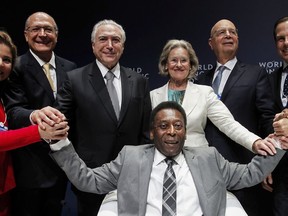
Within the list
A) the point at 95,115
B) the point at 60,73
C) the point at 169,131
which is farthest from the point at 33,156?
the point at 169,131

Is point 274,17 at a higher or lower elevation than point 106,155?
higher

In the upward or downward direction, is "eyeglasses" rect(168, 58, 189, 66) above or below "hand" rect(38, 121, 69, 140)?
above

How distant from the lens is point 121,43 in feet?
10.2

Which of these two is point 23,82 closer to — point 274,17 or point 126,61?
point 126,61

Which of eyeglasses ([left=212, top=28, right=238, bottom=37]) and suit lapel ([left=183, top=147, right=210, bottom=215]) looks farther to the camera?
eyeglasses ([left=212, top=28, right=238, bottom=37])

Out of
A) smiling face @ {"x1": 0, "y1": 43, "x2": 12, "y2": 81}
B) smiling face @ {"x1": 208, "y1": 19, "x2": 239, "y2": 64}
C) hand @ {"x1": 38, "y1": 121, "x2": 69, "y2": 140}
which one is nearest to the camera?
hand @ {"x1": 38, "y1": 121, "x2": 69, "y2": 140}

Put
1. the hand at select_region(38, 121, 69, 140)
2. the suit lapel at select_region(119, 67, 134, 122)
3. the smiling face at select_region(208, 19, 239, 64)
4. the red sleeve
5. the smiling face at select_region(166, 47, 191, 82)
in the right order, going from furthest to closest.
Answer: the smiling face at select_region(208, 19, 239, 64), the smiling face at select_region(166, 47, 191, 82), the suit lapel at select_region(119, 67, 134, 122), the red sleeve, the hand at select_region(38, 121, 69, 140)

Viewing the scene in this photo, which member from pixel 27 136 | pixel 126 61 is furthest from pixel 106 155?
pixel 126 61

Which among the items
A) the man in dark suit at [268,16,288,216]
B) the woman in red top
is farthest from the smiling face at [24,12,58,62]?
the man in dark suit at [268,16,288,216]

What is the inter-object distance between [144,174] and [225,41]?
4.85 feet

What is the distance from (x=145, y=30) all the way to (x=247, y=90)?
2.13 metres

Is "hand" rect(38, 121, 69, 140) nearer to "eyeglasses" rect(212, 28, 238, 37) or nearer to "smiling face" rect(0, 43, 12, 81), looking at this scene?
"smiling face" rect(0, 43, 12, 81)

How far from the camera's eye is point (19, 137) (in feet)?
8.75

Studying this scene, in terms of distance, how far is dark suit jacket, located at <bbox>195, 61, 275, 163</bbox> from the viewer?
334 centimetres
